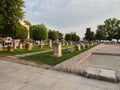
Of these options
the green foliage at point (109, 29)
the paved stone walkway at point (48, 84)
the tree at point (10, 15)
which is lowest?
the paved stone walkway at point (48, 84)

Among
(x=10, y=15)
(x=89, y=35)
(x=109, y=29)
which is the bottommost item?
(x=10, y=15)

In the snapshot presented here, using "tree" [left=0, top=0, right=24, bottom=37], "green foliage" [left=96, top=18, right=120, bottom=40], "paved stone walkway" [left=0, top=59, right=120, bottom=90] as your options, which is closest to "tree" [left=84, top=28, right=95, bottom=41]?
"green foliage" [left=96, top=18, right=120, bottom=40]

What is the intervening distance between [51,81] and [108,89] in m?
2.24

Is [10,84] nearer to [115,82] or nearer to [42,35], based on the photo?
[115,82]

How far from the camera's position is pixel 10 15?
12.1 meters

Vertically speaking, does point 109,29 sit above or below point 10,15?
above

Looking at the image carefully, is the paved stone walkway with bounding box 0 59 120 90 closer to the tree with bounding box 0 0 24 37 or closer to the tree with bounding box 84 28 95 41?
the tree with bounding box 0 0 24 37

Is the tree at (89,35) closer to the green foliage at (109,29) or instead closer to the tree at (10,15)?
the green foliage at (109,29)

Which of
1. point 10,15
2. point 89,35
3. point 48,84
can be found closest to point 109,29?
point 89,35

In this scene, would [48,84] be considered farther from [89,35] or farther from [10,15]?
[89,35]

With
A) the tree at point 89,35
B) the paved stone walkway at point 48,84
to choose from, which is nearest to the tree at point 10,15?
the paved stone walkway at point 48,84

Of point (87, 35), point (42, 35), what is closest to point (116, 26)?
point (87, 35)

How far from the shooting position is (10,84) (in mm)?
4582

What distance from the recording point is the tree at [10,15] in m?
11.6
